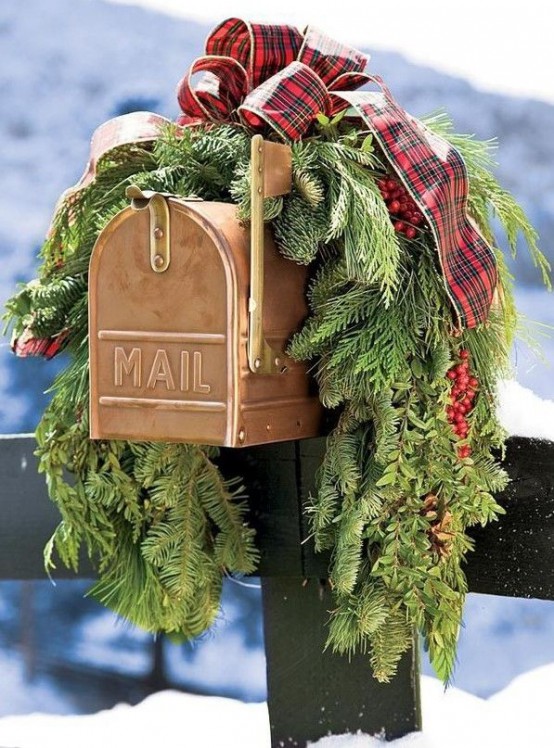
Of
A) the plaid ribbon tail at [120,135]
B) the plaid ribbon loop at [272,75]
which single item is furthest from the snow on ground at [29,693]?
the plaid ribbon loop at [272,75]

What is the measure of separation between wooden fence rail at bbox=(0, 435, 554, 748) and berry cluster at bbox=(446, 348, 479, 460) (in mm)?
84

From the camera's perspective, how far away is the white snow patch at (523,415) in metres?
0.80

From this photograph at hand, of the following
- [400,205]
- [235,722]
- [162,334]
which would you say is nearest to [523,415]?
[400,205]

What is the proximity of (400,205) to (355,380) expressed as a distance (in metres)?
0.13

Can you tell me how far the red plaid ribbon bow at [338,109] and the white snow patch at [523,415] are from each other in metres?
0.11

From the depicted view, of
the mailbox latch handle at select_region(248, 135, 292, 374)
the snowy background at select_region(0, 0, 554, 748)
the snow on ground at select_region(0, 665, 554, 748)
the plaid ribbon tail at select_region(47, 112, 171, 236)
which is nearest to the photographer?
the mailbox latch handle at select_region(248, 135, 292, 374)

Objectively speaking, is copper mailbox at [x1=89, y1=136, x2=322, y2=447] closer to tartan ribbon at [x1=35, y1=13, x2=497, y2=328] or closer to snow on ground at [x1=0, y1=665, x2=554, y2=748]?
tartan ribbon at [x1=35, y1=13, x2=497, y2=328]

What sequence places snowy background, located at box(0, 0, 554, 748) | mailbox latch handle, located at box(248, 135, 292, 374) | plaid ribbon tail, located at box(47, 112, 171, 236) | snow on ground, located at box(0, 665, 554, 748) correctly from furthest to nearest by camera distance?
snowy background, located at box(0, 0, 554, 748) < snow on ground, located at box(0, 665, 554, 748) < plaid ribbon tail, located at box(47, 112, 171, 236) < mailbox latch handle, located at box(248, 135, 292, 374)

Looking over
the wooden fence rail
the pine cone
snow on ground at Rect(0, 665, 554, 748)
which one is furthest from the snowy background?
the pine cone

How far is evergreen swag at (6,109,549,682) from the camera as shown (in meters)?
0.69

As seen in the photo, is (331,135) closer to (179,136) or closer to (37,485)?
(179,136)

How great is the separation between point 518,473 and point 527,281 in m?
0.72

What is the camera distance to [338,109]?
739 millimetres

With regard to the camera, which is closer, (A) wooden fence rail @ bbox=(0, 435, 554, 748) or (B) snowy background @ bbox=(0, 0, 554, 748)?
(A) wooden fence rail @ bbox=(0, 435, 554, 748)
